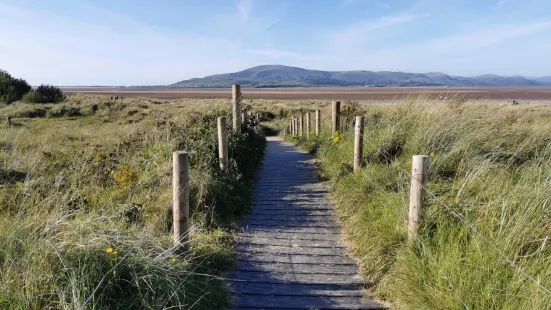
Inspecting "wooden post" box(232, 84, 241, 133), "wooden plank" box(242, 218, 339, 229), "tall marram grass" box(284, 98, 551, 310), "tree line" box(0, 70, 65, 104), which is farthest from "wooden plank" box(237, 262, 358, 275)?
"tree line" box(0, 70, 65, 104)

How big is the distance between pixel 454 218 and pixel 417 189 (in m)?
0.56

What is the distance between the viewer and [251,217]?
6.34 m

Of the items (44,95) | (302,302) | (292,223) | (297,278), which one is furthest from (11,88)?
(302,302)

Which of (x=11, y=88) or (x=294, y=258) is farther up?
(x=11, y=88)

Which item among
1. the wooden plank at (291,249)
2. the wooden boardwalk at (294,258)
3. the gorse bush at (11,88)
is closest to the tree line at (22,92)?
the gorse bush at (11,88)

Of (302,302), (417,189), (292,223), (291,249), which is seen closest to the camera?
(302,302)

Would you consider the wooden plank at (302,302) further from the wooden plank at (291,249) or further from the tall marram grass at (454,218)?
the wooden plank at (291,249)

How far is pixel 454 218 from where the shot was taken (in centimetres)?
410

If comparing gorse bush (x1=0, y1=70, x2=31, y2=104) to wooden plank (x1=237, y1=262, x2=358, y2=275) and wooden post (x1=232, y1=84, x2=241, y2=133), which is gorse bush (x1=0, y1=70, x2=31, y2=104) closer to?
wooden post (x1=232, y1=84, x2=241, y2=133)

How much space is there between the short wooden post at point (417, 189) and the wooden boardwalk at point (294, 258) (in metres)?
0.83

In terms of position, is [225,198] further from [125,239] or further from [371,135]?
[371,135]

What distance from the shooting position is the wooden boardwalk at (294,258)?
386cm

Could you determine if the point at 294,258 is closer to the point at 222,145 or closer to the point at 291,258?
the point at 291,258

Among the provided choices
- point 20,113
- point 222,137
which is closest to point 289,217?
point 222,137
